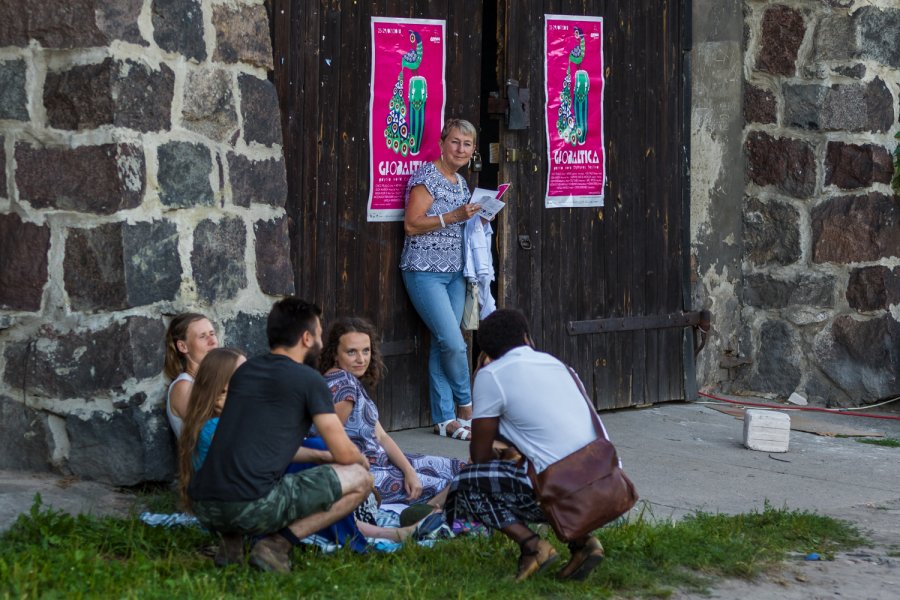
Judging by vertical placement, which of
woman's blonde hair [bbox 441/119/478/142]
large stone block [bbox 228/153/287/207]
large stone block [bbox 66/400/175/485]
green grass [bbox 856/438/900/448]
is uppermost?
woman's blonde hair [bbox 441/119/478/142]

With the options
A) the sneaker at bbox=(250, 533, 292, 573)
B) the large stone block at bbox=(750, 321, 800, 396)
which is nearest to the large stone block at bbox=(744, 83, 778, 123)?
the large stone block at bbox=(750, 321, 800, 396)

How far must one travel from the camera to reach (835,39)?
868cm

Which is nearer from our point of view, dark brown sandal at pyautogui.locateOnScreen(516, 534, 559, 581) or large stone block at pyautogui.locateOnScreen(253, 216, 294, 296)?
dark brown sandal at pyautogui.locateOnScreen(516, 534, 559, 581)

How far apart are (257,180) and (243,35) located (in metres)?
0.62

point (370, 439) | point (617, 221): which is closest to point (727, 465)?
point (617, 221)

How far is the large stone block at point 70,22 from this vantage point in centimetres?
527

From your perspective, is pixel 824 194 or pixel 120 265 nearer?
pixel 120 265

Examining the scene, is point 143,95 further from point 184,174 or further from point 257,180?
point 257,180

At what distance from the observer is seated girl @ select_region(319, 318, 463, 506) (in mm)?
5418

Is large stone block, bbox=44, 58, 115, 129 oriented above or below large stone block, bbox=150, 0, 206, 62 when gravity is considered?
below

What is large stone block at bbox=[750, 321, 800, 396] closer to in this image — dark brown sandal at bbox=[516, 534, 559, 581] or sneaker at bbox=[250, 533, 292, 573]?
dark brown sandal at bbox=[516, 534, 559, 581]

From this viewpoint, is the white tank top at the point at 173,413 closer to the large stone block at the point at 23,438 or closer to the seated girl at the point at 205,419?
the seated girl at the point at 205,419

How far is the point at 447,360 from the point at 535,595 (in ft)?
9.37

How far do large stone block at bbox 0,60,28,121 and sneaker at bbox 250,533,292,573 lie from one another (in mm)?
2122
